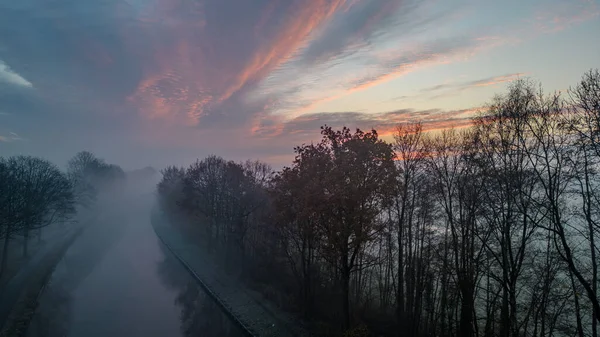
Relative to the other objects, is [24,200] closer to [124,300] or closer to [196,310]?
[124,300]

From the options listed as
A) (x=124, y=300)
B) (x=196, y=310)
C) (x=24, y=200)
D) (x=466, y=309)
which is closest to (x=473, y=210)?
(x=466, y=309)

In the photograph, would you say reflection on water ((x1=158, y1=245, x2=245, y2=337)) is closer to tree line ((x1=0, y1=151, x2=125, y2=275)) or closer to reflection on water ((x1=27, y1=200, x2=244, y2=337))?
reflection on water ((x1=27, y1=200, x2=244, y2=337))

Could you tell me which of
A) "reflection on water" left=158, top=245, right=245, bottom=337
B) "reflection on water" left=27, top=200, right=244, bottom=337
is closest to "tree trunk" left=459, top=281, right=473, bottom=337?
"reflection on water" left=158, top=245, right=245, bottom=337

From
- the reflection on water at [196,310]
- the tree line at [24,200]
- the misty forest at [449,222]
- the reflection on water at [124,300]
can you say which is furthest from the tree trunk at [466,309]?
the tree line at [24,200]

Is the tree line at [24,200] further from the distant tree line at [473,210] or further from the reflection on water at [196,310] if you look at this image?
the distant tree line at [473,210]

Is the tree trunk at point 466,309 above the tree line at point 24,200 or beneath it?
beneath

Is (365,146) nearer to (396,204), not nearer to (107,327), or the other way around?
(396,204)

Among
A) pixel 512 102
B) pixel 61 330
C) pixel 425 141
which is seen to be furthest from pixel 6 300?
pixel 512 102

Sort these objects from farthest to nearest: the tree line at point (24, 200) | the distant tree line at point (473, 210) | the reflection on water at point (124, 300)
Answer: the tree line at point (24, 200) → the reflection on water at point (124, 300) → the distant tree line at point (473, 210)
